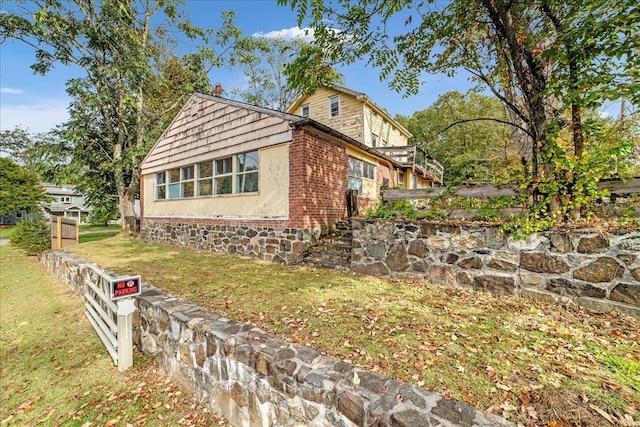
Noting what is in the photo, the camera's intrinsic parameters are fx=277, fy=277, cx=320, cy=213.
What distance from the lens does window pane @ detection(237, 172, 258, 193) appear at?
8750 millimetres

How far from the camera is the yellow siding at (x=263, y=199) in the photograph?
26.0ft

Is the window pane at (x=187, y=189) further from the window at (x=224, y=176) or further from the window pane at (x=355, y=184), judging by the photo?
the window pane at (x=355, y=184)

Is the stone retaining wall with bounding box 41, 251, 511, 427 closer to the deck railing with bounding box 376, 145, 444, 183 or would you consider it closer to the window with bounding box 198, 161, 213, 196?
the window with bounding box 198, 161, 213, 196

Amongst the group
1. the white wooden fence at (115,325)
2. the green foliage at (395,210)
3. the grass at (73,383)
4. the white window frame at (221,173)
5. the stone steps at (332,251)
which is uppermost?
the white window frame at (221,173)

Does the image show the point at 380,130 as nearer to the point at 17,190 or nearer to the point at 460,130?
the point at 460,130

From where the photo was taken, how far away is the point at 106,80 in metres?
15.5

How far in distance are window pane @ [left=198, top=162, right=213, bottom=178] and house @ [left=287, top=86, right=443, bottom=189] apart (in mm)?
8335

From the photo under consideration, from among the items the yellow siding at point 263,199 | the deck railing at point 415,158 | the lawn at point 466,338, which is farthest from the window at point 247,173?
the deck railing at point 415,158

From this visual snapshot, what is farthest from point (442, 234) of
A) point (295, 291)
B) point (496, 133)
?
point (496, 133)

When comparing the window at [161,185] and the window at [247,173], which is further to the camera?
the window at [161,185]

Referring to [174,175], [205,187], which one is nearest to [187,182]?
[174,175]

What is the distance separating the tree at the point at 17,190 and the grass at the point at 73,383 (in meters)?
31.2

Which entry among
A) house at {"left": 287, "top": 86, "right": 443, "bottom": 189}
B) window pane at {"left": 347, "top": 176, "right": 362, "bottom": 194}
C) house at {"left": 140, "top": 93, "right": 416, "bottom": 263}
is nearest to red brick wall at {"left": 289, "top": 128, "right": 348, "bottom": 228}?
house at {"left": 140, "top": 93, "right": 416, "bottom": 263}

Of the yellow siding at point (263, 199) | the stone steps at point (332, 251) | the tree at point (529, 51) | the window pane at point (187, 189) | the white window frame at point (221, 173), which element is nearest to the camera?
the tree at point (529, 51)
